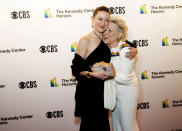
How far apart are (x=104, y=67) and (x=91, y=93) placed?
1.01ft

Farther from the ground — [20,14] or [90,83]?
[20,14]

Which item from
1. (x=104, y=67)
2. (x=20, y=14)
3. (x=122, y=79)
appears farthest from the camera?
(x=20, y=14)

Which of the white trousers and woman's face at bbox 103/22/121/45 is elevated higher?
woman's face at bbox 103/22/121/45

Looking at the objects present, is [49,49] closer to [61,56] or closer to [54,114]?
[61,56]

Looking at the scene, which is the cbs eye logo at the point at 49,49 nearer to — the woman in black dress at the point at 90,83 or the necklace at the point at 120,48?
the woman in black dress at the point at 90,83

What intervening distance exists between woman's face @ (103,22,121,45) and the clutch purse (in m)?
0.36

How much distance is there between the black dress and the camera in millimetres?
1748

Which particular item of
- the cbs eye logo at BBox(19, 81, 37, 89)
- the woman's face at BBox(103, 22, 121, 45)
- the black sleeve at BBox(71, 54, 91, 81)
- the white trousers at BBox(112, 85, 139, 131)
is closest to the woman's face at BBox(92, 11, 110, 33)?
the woman's face at BBox(103, 22, 121, 45)

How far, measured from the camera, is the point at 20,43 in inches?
98.1

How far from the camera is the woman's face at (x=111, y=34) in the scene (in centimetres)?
190

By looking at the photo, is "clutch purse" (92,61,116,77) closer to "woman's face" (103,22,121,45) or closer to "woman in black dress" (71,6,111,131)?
"woman in black dress" (71,6,111,131)

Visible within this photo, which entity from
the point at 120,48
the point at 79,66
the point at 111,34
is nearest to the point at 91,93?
the point at 79,66

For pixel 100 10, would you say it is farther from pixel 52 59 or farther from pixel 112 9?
pixel 52 59

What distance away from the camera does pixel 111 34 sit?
6.26 ft
